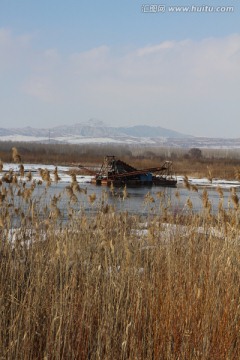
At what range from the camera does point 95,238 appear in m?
4.99

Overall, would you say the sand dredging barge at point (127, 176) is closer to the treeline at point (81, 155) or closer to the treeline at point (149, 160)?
the treeline at point (149, 160)

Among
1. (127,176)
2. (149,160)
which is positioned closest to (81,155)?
(149,160)

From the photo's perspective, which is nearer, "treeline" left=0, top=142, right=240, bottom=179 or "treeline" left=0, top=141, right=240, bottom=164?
"treeline" left=0, top=142, right=240, bottom=179

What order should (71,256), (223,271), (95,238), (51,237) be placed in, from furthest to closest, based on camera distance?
(95,238) → (51,237) → (71,256) → (223,271)

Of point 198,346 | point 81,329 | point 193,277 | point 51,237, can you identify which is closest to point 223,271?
point 193,277

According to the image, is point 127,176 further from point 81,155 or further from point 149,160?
point 81,155

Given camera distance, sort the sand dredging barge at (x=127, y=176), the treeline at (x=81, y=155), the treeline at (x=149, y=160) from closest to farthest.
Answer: the sand dredging barge at (x=127, y=176) → the treeline at (x=149, y=160) → the treeline at (x=81, y=155)

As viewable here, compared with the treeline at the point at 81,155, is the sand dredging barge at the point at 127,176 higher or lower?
lower

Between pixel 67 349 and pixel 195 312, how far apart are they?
835 mm

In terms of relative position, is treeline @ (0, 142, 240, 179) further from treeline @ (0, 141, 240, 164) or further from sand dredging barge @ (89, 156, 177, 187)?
sand dredging barge @ (89, 156, 177, 187)

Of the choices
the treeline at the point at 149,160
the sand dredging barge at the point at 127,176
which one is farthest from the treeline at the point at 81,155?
the sand dredging barge at the point at 127,176

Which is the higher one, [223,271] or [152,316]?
[223,271]

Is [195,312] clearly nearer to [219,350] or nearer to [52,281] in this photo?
[219,350]

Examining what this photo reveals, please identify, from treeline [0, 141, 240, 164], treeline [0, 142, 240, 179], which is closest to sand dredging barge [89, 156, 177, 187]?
treeline [0, 142, 240, 179]
